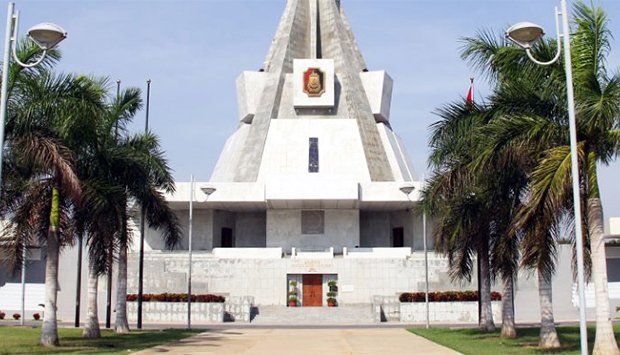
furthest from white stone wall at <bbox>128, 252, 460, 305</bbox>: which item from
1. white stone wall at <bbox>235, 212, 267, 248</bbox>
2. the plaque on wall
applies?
the plaque on wall

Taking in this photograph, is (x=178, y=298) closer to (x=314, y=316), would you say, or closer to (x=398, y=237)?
(x=314, y=316)

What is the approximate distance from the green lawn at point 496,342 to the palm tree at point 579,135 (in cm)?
331

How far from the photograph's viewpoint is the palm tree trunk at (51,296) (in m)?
19.6

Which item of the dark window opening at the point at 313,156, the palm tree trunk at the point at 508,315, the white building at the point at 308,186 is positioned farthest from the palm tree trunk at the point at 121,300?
the dark window opening at the point at 313,156

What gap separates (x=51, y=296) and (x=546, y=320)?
1373cm

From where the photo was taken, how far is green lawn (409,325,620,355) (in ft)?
59.9

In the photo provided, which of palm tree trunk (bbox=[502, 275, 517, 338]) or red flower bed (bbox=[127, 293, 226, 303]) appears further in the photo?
red flower bed (bbox=[127, 293, 226, 303])

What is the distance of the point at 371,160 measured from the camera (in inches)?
1943

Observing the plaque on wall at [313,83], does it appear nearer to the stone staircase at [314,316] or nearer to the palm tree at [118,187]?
the stone staircase at [314,316]

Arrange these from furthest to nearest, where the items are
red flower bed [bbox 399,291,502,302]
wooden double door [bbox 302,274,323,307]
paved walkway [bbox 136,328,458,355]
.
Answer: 1. wooden double door [bbox 302,274,323,307]
2. red flower bed [bbox 399,291,502,302]
3. paved walkway [bbox 136,328,458,355]

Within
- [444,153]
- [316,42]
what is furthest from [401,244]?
[444,153]

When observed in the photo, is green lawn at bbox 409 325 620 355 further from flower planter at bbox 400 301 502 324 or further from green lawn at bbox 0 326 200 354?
flower planter at bbox 400 301 502 324

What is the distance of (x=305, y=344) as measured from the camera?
21.1m

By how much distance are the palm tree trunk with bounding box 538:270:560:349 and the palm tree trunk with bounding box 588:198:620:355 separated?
133 inches
